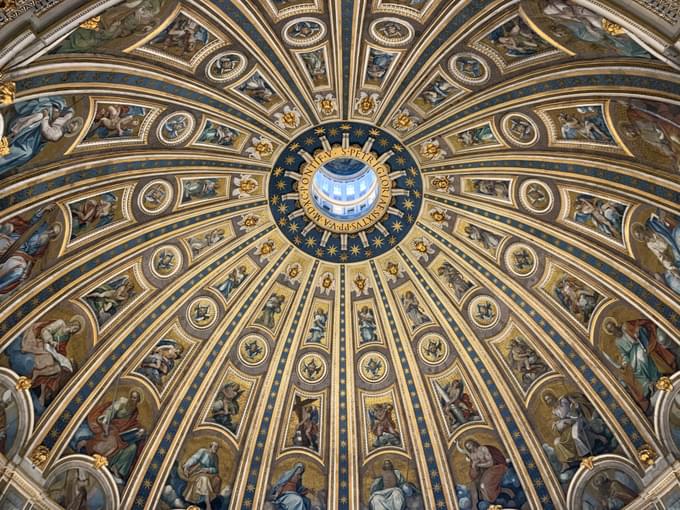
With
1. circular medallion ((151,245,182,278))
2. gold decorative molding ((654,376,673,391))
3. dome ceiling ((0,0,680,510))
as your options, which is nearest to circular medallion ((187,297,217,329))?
dome ceiling ((0,0,680,510))

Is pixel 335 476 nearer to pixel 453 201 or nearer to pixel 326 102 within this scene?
pixel 453 201

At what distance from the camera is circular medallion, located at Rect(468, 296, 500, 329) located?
23.7 m

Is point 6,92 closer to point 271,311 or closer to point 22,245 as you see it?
point 22,245

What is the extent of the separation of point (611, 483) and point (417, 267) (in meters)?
9.26

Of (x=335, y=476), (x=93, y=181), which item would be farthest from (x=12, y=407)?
(x=335, y=476)

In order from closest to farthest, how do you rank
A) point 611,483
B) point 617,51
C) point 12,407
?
point 617,51, point 12,407, point 611,483

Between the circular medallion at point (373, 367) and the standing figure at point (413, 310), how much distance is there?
167cm

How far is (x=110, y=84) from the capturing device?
1728cm

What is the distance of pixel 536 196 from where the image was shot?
2198 cm

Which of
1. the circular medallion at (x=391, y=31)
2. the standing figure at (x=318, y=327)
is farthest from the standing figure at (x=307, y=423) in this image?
the circular medallion at (x=391, y=31)

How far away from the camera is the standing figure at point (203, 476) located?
21.8m

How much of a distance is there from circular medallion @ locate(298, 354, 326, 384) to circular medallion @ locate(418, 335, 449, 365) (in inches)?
139

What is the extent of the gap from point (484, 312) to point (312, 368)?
6.34m

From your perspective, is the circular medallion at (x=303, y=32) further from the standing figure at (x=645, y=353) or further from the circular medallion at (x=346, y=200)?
the standing figure at (x=645, y=353)
